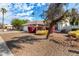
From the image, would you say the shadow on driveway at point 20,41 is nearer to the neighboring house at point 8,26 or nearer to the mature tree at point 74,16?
the neighboring house at point 8,26

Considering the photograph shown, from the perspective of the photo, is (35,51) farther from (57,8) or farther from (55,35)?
(57,8)

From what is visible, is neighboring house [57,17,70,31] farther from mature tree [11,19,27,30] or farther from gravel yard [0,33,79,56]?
mature tree [11,19,27,30]

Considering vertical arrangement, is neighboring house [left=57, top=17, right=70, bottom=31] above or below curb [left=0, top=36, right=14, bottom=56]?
above

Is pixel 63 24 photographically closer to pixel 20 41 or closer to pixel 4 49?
pixel 20 41

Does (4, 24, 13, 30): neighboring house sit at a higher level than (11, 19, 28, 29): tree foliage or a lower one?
lower

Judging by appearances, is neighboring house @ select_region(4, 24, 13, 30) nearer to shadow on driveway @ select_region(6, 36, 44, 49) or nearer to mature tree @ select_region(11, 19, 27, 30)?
mature tree @ select_region(11, 19, 27, 30)

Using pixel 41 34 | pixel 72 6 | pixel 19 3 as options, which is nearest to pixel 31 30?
pixel 41 34

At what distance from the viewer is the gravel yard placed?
Result: 16.1ft

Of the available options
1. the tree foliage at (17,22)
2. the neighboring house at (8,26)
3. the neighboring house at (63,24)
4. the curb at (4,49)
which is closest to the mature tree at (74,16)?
the neighboring house at (63,24)

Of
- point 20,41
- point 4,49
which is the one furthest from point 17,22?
point 4,49

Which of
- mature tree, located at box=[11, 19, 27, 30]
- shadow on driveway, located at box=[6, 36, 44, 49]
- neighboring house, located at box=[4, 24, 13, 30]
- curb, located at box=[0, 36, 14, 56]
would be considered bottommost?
curb, located at box=[0, 36, 14, 56]

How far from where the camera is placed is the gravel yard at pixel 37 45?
4.91 metres

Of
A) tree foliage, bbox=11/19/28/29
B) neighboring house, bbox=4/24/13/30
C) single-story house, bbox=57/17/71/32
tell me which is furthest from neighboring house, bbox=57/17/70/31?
neighboring house, bbox=4/24/13/30

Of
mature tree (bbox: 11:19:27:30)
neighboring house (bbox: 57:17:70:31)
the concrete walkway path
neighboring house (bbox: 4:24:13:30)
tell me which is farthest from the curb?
neighboring house (bbox: 57:17:70:31)
